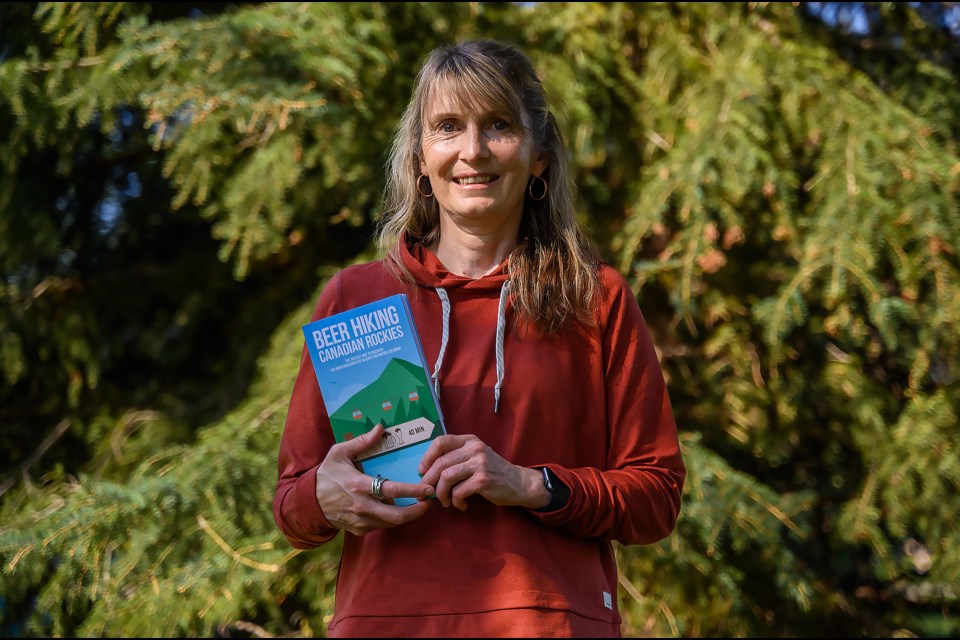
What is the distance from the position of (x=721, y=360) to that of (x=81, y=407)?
227 cm

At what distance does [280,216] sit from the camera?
2.78 meters

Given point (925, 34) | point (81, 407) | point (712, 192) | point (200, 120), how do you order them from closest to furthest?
point (200, 120)
point (712, 192)
point (925, 34)
point (81, 407)

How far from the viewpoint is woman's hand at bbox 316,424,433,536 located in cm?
125

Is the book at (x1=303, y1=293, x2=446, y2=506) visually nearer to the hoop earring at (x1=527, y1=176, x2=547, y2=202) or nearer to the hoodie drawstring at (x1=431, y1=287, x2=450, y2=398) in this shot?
the hoodie drawstring at (x1=431, y1=287, x2=450, y2=398)

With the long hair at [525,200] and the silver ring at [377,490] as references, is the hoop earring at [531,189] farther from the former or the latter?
the silver ring at [377,490]

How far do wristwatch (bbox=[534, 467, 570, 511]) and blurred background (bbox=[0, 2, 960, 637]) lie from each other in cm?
142

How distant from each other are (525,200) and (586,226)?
102 centimetres

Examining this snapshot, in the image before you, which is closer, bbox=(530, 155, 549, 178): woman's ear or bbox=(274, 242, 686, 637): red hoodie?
bbox=(274, 242, 686, 637): red hoodie

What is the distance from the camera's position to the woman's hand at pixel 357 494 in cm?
125

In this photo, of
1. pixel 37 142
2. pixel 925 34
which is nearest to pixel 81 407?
pixel 37 142

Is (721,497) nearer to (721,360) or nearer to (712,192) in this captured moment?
(721,360)

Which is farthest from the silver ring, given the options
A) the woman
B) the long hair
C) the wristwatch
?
the long hair

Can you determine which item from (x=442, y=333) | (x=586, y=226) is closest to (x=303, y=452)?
(x=442, y=333)

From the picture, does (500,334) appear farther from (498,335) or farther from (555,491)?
(555,491)
